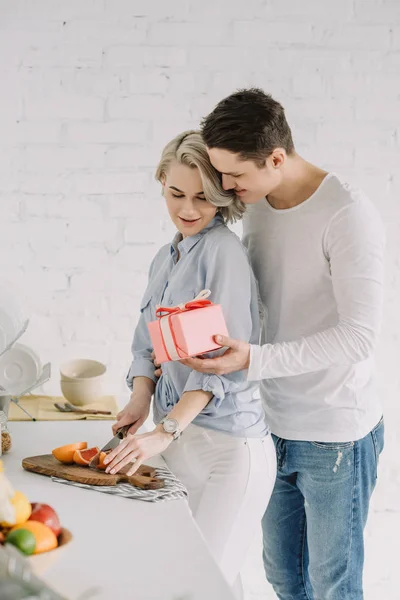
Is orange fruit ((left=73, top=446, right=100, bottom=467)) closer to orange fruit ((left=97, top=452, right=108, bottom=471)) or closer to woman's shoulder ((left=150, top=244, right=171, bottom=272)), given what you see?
orange fruit ((left=97, top=452, right=108, bottom=471))

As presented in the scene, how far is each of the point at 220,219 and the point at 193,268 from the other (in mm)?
129

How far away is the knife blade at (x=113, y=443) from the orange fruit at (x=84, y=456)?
2 cm

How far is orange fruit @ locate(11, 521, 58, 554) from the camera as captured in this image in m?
1.07

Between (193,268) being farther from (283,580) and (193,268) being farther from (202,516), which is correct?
(283,580)

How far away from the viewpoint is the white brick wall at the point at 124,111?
7.86 feet

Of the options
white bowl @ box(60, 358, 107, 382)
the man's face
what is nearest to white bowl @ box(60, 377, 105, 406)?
white bowl @ box(60, 358, 107, 382)

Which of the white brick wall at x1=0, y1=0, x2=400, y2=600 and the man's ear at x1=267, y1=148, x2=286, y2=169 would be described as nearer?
the man's ear at x1=267, y1=148, x2=286, y2=169

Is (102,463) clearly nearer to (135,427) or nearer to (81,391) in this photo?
(135,427)

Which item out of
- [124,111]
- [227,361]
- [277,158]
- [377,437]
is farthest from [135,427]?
[124,111]

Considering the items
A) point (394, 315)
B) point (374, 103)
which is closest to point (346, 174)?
point (374, 103)

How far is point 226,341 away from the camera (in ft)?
4.79

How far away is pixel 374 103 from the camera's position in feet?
8.32

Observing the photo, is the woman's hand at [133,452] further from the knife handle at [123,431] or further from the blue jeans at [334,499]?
the blue jeans at [334,499]

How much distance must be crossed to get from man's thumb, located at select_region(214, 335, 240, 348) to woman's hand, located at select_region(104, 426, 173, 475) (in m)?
0.21
